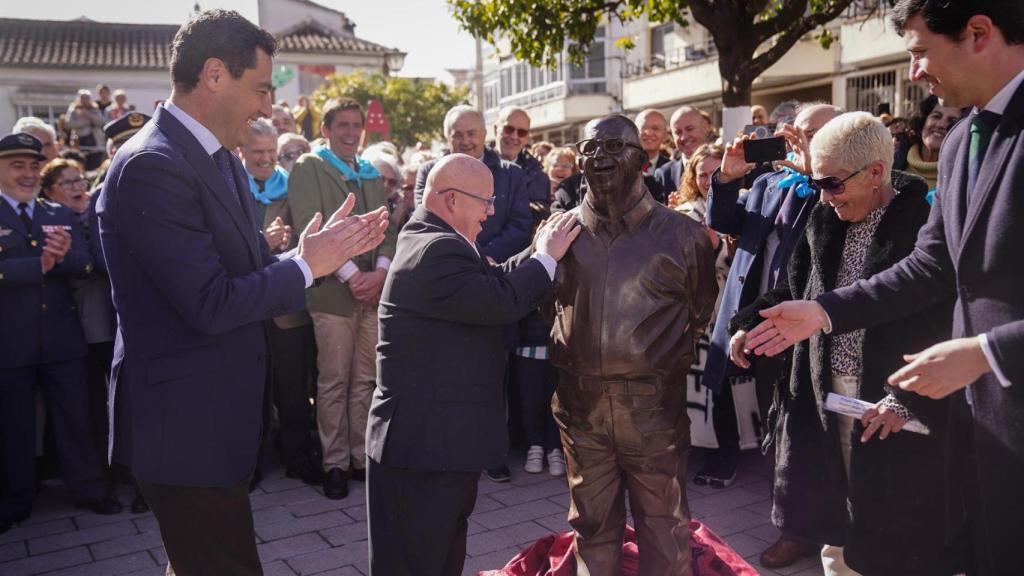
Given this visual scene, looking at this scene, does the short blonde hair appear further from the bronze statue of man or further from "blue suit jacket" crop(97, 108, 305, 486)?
"blue suit jacket" crop(97, 108, 305, 486)

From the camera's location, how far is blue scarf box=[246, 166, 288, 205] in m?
5.73

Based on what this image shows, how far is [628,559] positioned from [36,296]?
3884 millimetres

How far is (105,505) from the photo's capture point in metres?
5.20

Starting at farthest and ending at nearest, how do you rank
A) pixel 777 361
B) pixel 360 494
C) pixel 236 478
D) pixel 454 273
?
pixel 360 494
pixel 777 361
pixel 454 273
pixel 236 478

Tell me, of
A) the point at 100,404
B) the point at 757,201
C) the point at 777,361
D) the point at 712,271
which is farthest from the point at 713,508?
the point at 100,404

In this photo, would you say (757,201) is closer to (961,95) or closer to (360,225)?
(961,95)

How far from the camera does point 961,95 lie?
7.46ft

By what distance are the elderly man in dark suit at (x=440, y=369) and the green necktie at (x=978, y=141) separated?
1.43 metres

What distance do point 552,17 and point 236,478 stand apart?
937cm

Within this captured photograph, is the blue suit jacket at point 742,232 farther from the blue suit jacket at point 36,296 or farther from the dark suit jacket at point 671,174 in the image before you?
the blue suit jacket at point 36,296

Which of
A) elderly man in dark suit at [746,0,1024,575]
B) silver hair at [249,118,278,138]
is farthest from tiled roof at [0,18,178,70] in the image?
elderly man in dark suit at [746,0,1024,575]

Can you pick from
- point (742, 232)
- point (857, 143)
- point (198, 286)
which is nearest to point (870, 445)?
point (857, 143)

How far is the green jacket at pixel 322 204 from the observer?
17.8 feet

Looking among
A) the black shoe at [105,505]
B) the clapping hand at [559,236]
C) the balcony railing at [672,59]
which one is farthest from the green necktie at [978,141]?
the balcony railing at [672,59]
